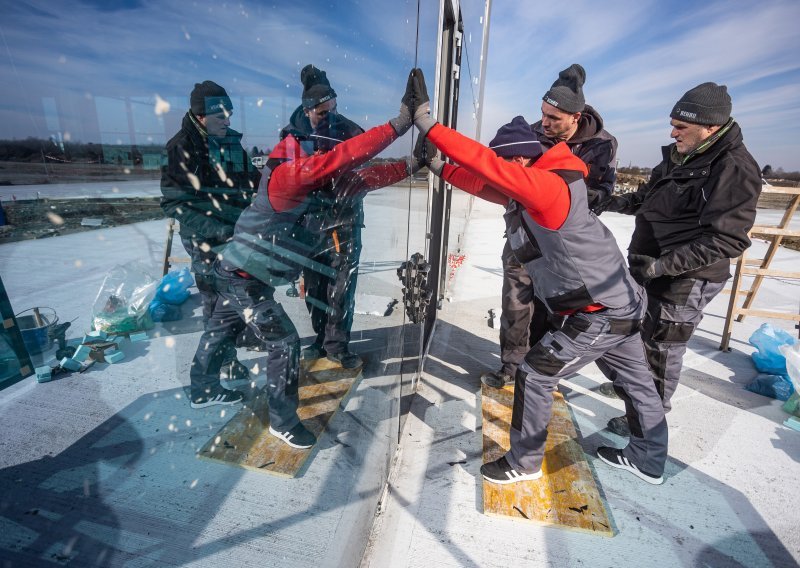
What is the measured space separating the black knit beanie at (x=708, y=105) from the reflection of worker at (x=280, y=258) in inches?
66.8

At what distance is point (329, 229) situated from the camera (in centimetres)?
107

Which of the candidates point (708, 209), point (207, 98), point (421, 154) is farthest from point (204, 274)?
point (708, 209)

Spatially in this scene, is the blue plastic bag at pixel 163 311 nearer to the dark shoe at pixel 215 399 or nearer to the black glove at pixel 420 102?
the dark shoe at pixel 215 399

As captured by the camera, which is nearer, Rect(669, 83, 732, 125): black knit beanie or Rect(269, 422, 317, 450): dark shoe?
Rect(269, 422, 317, 450): dark shoe

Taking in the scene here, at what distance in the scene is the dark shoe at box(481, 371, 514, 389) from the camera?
2795mm

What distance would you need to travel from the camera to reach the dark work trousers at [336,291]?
1.06 meters

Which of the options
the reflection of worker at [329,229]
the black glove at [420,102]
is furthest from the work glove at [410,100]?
the reflection of worker at [329,229]

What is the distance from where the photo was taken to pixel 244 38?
1.77 ft

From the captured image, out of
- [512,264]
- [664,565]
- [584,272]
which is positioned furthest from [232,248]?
[512,264]

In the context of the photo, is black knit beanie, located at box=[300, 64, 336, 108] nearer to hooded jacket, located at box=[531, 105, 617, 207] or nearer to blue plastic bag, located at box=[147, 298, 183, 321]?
blue plastic bag, located at box=[147, 298, 183, 321]

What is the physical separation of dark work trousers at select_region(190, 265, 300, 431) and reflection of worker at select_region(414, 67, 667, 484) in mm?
931

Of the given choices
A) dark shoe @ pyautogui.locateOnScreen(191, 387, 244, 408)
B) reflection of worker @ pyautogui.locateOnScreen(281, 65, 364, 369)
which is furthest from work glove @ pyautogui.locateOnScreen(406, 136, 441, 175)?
dark shoe @ pyautogui.locateOnScreen(191, 387, 244, 408)

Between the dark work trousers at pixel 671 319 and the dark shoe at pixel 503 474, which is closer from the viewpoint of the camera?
the dark shoe at pixel 503 474

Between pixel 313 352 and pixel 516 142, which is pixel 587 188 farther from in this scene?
pixel 313 352
